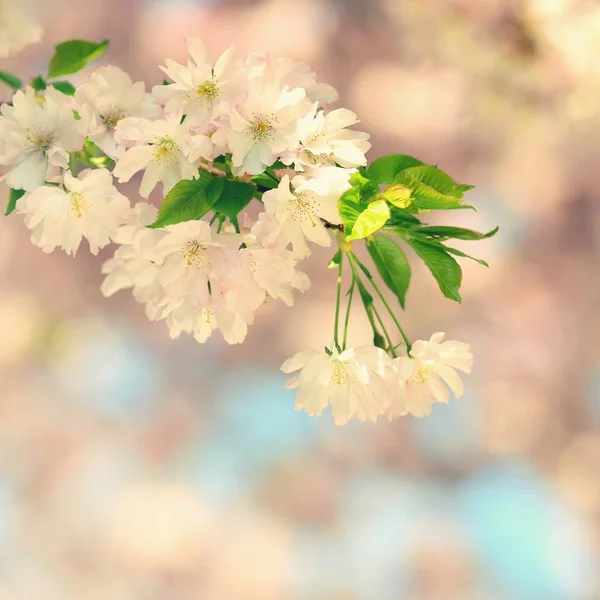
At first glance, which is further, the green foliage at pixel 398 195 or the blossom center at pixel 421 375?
the blossom center at pixel 421 375

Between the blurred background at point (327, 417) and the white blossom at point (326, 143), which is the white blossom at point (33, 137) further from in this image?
the blurred background at point (327, 417)

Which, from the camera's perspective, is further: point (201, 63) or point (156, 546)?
point (156, 546)

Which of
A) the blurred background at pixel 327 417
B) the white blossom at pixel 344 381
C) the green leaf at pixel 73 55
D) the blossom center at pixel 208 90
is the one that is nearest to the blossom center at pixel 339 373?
the white blossom at pixel 344 381

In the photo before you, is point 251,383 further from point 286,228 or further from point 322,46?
point 286,228

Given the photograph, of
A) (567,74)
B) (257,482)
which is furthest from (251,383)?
(567,74)

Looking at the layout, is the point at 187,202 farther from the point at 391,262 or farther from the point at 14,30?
the point at 14,30

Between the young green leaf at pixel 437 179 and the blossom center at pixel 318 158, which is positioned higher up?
the blossom center at pixel 318 158

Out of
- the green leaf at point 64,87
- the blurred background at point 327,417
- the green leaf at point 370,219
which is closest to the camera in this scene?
the green leaf at point 370,219
